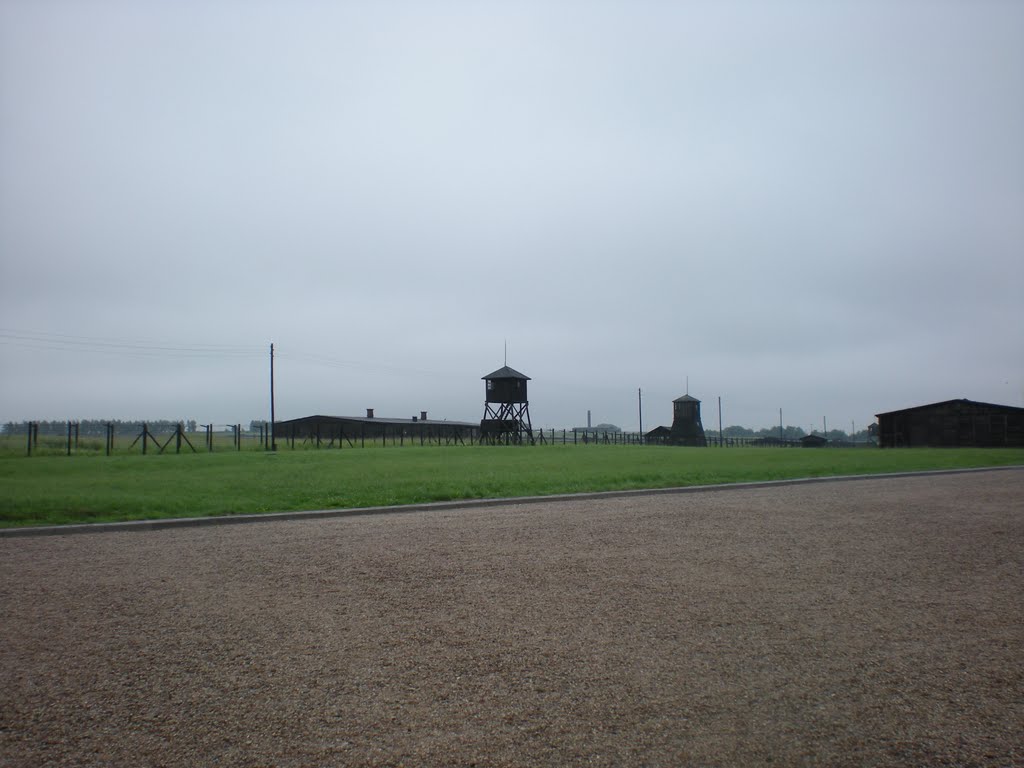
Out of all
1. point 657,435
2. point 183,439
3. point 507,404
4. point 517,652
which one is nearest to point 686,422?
point 657,435

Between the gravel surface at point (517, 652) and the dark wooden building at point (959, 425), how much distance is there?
48.1 m

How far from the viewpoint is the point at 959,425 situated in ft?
164

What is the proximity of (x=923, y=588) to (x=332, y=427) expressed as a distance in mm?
61464

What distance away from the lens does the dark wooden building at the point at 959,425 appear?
159 ft

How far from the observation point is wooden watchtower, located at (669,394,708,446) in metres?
72.2

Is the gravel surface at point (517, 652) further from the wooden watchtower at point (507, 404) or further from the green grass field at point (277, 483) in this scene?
the wooden watchtower at point (507, 404)

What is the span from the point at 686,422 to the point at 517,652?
7099 centimetres

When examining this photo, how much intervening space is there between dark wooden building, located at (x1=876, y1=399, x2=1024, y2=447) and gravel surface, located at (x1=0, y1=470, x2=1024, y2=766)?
158 ft

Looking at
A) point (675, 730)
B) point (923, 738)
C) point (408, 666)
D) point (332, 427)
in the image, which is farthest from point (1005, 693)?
point (332, 427)

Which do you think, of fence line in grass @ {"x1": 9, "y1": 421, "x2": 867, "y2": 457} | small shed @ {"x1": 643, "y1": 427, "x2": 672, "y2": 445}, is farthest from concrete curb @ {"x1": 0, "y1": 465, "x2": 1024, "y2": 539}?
small shed @ {"x1": 643, "y1": 427, "x2": 672, "y2": 445}

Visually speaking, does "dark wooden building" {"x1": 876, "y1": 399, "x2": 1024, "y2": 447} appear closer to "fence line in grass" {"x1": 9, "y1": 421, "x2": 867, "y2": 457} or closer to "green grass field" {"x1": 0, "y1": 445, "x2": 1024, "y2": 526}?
"fence line in grass" {"x1": 9, "y1": 421, "x2": 867, "y2": 457}

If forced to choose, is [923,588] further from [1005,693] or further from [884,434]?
[884,434]

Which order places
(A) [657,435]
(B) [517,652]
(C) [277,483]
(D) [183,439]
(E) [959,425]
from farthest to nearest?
1. (A) [657,435]
2. (E) [959,425]
3. (D) [183,439]
4. (C) [277,483]
5. (B) [517,652]

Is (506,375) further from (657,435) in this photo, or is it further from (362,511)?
(362,511)
